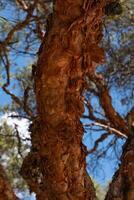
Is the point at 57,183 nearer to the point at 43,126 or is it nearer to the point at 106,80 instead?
the point at 43,126

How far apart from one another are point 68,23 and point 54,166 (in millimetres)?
763

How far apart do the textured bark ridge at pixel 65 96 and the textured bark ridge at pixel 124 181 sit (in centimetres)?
22

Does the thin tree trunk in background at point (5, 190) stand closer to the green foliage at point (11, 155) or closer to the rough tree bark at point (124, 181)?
the rough tree bark at point (124, 181)

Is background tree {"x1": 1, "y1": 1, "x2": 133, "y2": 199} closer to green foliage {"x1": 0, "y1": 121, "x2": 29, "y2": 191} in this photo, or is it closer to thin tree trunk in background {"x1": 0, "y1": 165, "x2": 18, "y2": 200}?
green foliage {"x1": 0, "y1": 121, "x2": 29, "y2": 191}

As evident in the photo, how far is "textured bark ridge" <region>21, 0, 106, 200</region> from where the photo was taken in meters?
2.46

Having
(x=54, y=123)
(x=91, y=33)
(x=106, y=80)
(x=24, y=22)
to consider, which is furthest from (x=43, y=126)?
(x=106, y=80)

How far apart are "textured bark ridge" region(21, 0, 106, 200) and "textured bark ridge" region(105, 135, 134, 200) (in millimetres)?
218

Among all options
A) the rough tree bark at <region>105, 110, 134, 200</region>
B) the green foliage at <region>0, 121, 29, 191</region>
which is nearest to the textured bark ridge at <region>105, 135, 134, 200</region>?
the rough tree bark at <region>105, 110, 134, 200</region>

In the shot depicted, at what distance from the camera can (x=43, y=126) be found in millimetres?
2605

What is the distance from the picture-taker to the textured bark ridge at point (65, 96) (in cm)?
246

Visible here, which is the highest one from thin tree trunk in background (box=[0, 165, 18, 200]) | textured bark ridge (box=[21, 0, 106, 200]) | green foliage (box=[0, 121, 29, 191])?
green foliage (box=[0, 121, 29, 191])

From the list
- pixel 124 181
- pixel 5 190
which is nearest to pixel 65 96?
pixel 5 190

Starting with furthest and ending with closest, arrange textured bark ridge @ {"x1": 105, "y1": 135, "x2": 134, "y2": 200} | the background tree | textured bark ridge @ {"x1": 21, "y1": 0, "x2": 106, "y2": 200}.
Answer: the background tree → textured bark ridge @ {"x1": 105, "y1": 135, "x2": 134, "y2": 200} → textured bark ridge @ {"x1": 21, "y1": 0, "x2": 106, "y2": 200}

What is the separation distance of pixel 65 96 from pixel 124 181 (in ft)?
2.47
